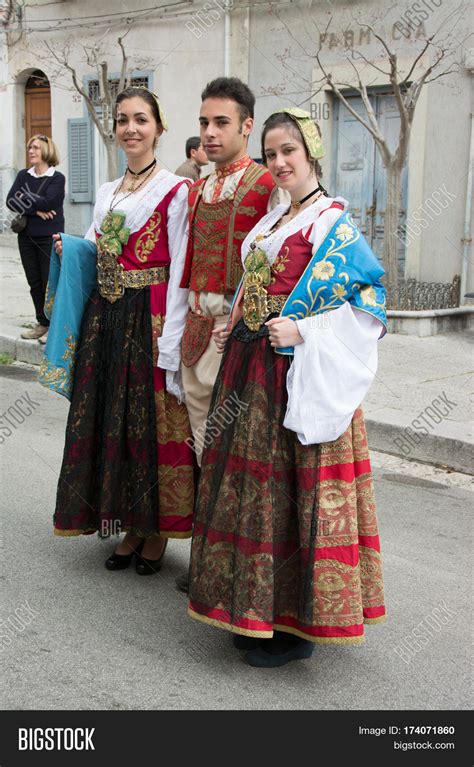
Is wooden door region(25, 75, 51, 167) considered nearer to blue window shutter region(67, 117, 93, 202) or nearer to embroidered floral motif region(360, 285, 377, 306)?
Answer: blue window shutter region(67, 117, 93, 202)

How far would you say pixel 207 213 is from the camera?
351cm

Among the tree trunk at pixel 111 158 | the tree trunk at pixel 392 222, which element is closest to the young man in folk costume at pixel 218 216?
the tree trunk at pixel 392 222

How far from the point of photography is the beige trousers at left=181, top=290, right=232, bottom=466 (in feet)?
11.5

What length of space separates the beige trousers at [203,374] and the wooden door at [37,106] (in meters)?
13.4

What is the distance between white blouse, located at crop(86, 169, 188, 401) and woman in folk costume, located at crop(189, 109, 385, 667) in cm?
60

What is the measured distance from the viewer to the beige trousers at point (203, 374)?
11.5 ft

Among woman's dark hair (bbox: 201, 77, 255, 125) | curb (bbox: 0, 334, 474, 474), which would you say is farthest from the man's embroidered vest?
curb (bbox: 0, 334, 474, 474)

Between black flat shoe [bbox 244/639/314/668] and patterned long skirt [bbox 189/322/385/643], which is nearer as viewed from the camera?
patterned long skirt [bbox 189/322/385/643]

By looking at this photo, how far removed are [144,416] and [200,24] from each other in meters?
10.7

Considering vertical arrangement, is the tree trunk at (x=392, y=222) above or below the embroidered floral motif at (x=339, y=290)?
above

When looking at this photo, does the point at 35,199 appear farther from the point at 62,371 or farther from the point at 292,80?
the point at 62,371

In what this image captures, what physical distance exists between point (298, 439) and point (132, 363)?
3.41ft

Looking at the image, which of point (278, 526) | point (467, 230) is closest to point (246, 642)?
point (278, 526)

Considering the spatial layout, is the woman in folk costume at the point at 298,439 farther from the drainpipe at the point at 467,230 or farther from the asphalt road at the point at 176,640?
the drainpipe at the point at 467,230
